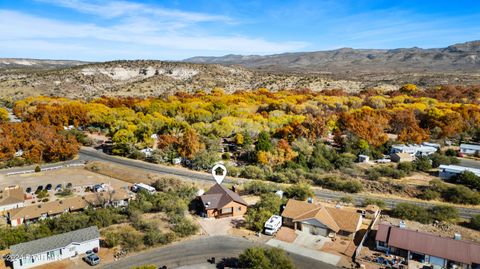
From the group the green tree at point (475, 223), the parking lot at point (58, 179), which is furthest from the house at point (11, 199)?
the green tree at point (475, 223)

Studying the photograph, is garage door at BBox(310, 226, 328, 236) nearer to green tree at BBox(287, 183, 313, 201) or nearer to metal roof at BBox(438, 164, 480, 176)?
green tree at BBox(287, 183, 313, 201)

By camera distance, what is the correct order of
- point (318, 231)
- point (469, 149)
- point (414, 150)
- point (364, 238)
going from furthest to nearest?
point (469, 149) < point (414, 150) < point (318, 231) < point (364, 238)

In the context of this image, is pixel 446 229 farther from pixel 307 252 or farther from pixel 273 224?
pixel 273 224

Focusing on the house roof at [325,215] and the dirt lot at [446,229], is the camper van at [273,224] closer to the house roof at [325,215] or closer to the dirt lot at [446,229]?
the house roof at [325,215]

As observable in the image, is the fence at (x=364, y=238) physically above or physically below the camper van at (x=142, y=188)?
above

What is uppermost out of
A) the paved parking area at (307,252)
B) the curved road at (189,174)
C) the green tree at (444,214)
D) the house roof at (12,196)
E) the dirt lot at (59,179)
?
the green tree at (444,214)

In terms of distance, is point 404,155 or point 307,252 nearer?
point 307,252

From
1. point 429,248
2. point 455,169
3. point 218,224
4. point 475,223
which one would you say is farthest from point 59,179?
point 455,169
